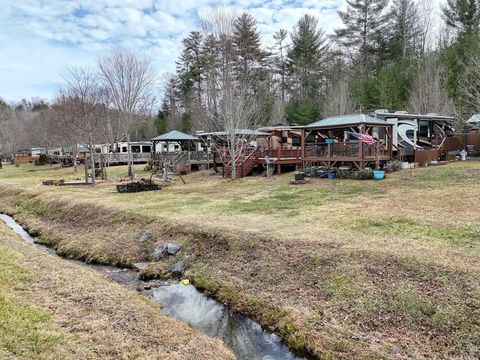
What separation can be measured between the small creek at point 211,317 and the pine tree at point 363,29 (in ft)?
106

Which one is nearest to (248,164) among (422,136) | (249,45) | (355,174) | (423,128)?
(355,174)

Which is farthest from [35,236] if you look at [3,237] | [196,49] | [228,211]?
[196,49]

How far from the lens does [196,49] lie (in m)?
40.3

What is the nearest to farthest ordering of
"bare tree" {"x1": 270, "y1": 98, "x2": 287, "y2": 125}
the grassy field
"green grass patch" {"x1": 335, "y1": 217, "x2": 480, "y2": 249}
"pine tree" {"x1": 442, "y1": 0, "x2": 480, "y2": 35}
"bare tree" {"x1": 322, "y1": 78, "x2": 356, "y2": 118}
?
the grassy field, "green grass patch" {"x1": 335, "y1": 217, "x2": 480, "y2": 249}, "pine tree" {"x1": 442, "y1": 0, "x2": 480, "y2": 35}, "bare tree" {"x1": 322, "y1": 78, "x2": 356, "y2": 118}, "bare tree" {"x1": 270, "y1": 98, "x2": 287, "y2": 125}

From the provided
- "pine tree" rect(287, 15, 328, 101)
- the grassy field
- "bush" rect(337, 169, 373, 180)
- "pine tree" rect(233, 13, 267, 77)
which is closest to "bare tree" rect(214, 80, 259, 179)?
"bush" rect(337, 169, 373, 180)

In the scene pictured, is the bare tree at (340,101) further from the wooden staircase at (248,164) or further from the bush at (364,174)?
the bush at (364,174)

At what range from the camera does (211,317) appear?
6445mm

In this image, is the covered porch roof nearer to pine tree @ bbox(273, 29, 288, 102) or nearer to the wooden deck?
the wooden deck

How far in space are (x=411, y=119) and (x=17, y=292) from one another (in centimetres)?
2114

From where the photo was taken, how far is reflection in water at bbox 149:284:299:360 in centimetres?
537

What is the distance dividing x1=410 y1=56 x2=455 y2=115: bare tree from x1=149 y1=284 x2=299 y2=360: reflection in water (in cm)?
2522

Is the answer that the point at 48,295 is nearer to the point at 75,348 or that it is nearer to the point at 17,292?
the point at 17,292

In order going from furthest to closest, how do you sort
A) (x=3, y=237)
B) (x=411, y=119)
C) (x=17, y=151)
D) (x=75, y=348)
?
(x=17, y=151) < (x=411, y=119) < (x=3, y=237) < (x=75, y=348)

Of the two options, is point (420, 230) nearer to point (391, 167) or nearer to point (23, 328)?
point (23, 328)
